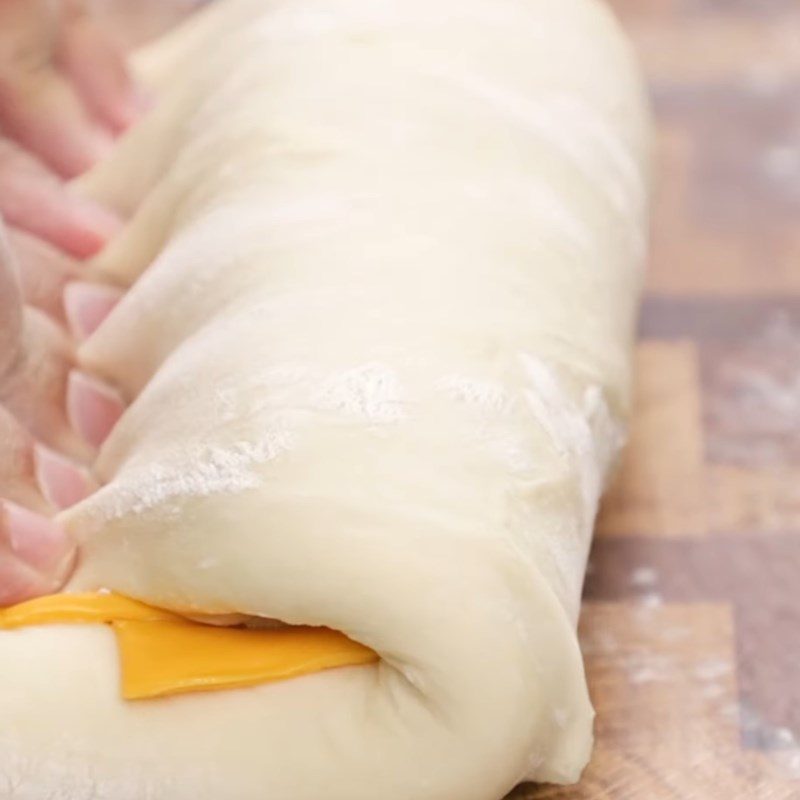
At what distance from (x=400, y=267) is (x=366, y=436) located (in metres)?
0.14

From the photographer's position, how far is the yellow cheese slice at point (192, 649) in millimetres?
691

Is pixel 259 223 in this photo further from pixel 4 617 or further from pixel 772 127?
pixel 772 127

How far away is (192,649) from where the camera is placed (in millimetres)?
705

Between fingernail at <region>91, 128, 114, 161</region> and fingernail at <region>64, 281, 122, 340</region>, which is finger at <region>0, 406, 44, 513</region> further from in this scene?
fingernail at <region>91, 128, 114, 161</region>

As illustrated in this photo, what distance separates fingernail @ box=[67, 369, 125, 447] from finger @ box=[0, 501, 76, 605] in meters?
0.14

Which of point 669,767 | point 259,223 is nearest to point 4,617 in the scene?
point 259,223

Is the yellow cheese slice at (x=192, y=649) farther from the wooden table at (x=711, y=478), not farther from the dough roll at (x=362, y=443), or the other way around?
the wooden table at (x=711, y=478)

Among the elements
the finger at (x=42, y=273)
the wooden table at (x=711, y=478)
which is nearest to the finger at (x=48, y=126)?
the finger at (x=42, y=273)

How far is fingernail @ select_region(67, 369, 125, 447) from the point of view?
0.91 m

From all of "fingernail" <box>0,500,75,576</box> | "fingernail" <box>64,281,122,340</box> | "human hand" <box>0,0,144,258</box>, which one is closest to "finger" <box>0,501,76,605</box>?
"fingernail" <box>0,500,75,576</box>

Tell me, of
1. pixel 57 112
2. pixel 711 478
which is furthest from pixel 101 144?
pixel 711 478

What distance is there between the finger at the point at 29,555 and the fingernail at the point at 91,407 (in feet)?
0.47

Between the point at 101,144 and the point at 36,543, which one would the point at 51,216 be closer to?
the point at 101,144

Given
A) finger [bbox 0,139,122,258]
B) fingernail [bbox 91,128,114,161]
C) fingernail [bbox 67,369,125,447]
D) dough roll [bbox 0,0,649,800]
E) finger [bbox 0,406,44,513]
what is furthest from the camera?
fingernail [bbox 91,128,114,161]
